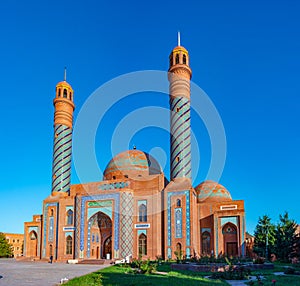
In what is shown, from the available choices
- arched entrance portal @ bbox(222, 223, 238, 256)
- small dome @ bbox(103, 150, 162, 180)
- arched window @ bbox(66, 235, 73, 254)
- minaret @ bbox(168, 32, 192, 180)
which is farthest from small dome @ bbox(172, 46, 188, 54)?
arched window @ bbox(66, 235, 73, 254)

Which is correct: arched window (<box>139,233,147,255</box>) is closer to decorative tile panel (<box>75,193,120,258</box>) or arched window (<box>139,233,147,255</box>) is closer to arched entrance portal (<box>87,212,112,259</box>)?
decorative tile panel (<box>75,193,120,258</box>)

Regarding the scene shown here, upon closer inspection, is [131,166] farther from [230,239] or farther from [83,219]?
[230,239]

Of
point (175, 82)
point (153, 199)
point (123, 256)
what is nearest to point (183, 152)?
point (153, 199)

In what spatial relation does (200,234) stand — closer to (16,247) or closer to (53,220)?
(53,220)

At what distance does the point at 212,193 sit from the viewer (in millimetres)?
29109

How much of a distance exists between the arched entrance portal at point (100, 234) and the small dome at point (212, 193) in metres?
7.36

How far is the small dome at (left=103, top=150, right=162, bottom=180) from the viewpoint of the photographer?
95.9 feet

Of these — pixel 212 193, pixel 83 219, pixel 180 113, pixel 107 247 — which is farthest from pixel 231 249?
pixel 83 219

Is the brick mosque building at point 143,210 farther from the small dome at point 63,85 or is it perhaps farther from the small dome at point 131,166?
the small dome at point 63,85

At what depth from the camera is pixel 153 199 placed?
25.7 metres

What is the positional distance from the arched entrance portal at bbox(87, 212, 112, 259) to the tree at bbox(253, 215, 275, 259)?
10268 mm

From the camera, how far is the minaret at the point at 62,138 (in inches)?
1171

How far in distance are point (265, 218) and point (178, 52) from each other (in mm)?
14176

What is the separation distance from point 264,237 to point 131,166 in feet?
36.3
